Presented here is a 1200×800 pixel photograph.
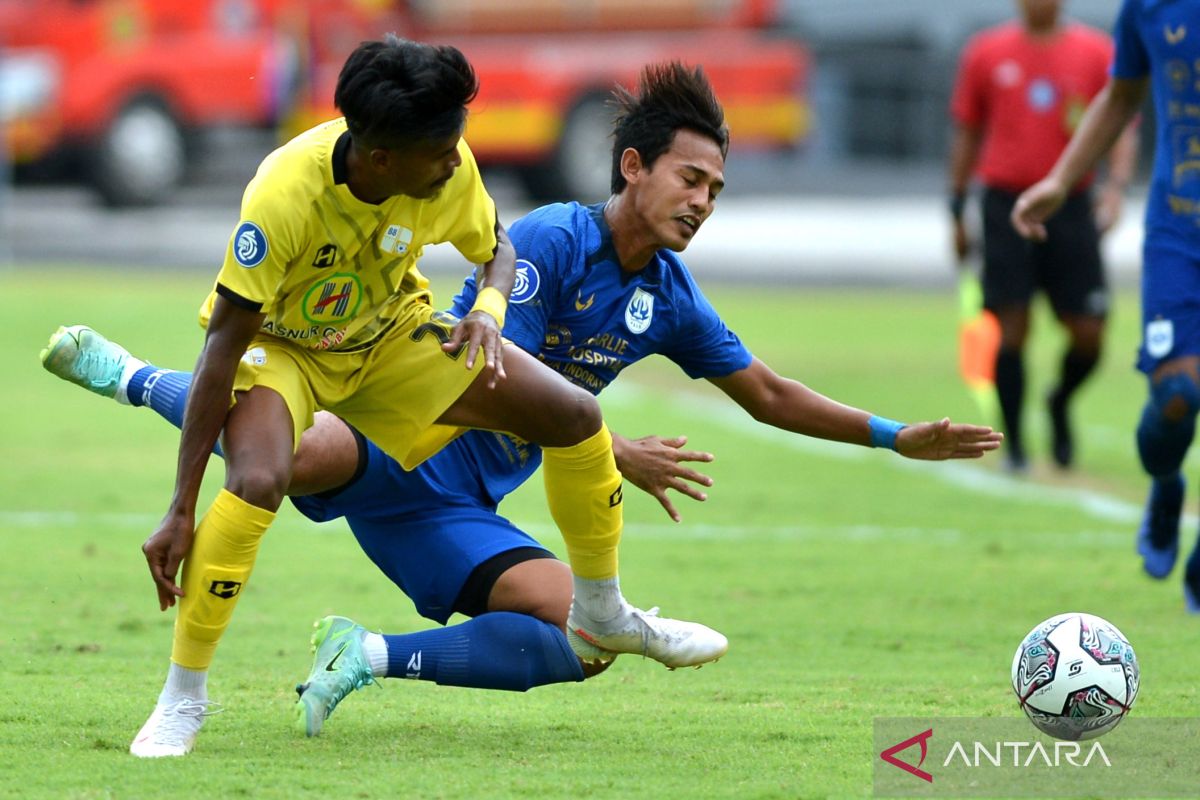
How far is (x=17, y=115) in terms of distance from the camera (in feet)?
76.8

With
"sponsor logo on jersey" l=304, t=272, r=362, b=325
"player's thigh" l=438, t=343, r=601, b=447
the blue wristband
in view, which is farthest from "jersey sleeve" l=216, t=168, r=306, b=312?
the blue wristband

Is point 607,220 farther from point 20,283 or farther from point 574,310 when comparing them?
point 20,283

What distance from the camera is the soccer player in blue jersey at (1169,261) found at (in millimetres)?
6426

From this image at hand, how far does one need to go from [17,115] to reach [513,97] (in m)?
6.24

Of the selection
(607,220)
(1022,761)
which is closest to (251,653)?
(607,220)

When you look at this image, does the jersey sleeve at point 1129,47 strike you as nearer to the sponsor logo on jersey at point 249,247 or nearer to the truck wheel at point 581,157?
the sponsor logo on jersey at point 249,247

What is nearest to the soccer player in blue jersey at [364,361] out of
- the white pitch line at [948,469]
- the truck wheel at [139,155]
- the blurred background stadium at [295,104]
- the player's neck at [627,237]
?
the player's neck at [627,237]

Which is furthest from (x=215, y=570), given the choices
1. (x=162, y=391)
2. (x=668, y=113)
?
(x=668, y=113)

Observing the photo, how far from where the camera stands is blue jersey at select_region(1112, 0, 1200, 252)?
645 cm

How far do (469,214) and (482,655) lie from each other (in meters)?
1.15

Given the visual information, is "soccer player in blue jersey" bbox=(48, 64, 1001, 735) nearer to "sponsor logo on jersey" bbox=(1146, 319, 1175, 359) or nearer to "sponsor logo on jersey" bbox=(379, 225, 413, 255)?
"sponsor logo on jersey" bbox=(379, 225, 413, 255)

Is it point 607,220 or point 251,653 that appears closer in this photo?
point 607,220

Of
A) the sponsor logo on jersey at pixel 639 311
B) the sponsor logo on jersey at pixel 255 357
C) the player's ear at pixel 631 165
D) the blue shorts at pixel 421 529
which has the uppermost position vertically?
the player's ear at pixel 631 165

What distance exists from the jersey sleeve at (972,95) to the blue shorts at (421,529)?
623 cm
